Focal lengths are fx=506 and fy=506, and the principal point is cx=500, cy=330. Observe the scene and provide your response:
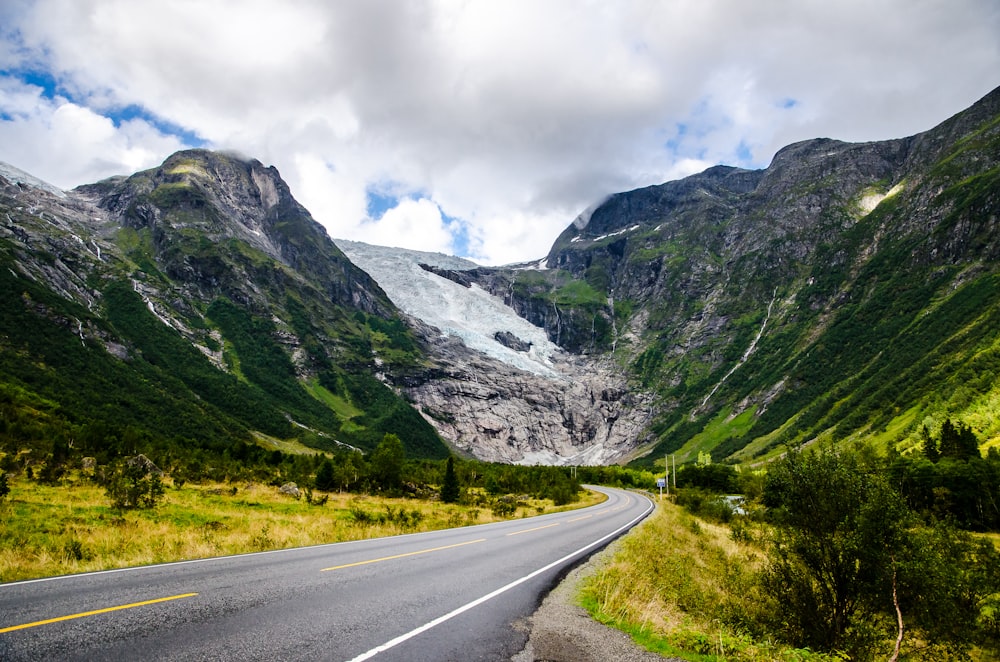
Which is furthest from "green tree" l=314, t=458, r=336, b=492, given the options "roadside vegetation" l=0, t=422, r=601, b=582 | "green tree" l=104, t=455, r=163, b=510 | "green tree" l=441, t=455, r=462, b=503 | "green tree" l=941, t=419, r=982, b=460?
"green tree" l=941, t=419, r=982, b=460

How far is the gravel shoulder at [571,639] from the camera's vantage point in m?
7.77

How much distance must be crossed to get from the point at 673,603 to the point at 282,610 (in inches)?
380

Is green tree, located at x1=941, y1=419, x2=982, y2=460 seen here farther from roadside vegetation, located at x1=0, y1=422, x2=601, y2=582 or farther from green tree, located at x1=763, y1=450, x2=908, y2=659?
green tree, located at x1=763, y1=450, x2=908, y2=659

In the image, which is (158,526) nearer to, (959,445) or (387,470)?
(387,470)

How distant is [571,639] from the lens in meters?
8.65

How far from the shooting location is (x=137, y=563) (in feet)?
43.9

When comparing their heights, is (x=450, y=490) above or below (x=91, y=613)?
below

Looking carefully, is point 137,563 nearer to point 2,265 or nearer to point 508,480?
point 508,480

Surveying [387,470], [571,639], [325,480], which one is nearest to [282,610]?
[571,639]

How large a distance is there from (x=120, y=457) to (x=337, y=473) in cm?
1887

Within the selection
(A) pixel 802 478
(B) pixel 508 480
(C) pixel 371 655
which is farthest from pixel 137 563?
(B) pixel 508 480

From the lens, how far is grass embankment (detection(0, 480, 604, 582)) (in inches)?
524

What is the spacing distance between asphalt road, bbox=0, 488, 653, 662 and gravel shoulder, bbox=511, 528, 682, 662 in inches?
12.0

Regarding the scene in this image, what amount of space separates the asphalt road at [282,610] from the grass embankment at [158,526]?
191 cm
